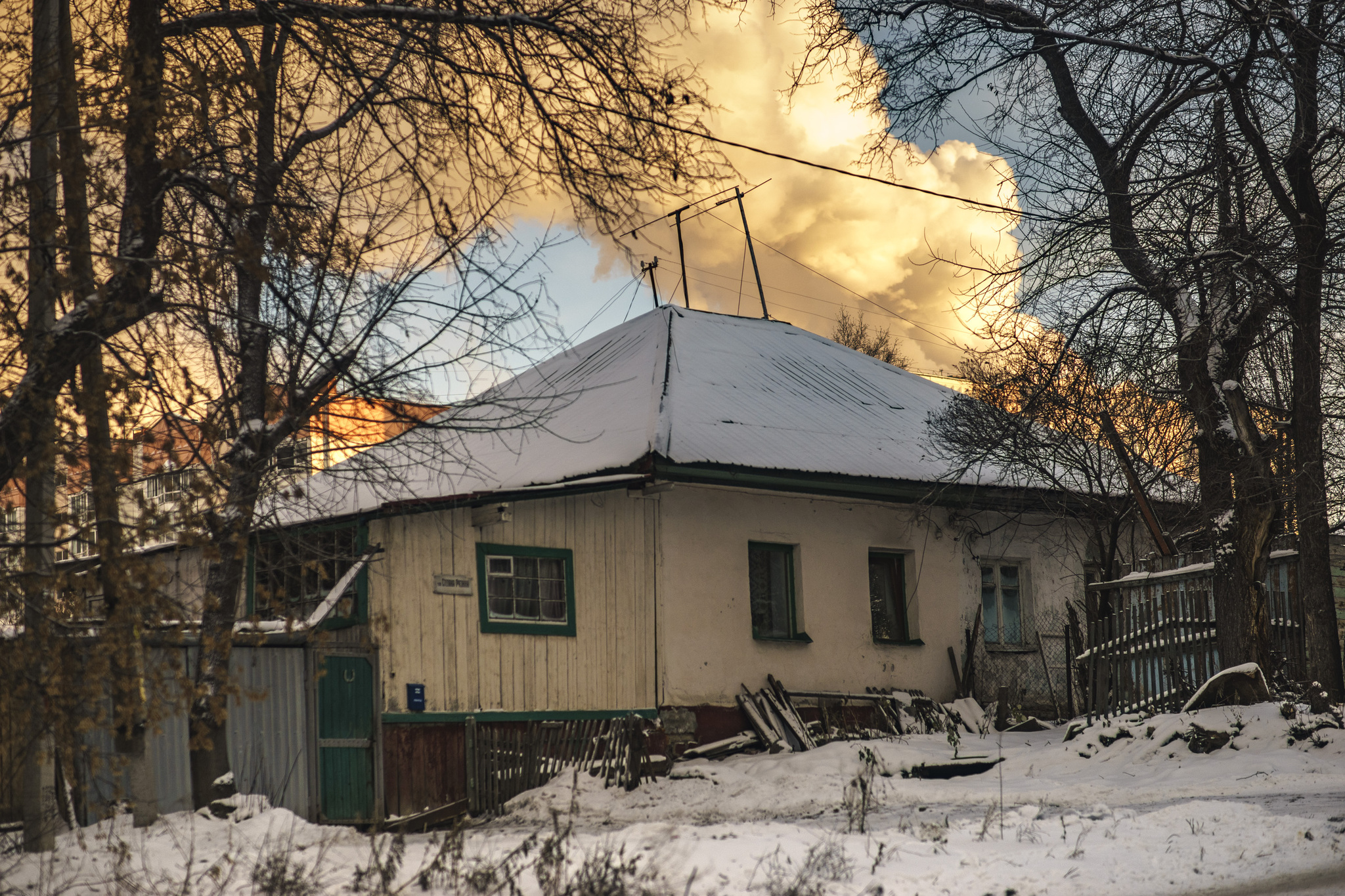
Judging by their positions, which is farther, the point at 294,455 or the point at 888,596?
the point at 888,596

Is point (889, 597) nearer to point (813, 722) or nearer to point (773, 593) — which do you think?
point (773, 593)

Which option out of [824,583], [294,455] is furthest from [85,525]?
[824,583]

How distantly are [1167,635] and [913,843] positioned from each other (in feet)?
21.3

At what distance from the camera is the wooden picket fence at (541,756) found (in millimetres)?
13664

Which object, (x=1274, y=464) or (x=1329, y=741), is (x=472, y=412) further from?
(x=1329, y=741)

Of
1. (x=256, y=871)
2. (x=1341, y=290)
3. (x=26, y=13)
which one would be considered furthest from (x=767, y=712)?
(x=26, y=13)

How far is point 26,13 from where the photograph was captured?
7383 millimetres

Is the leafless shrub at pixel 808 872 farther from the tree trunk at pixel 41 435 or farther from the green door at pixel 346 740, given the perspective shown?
the green door at pixel 346 740

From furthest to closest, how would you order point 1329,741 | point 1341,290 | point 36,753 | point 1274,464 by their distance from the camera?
point 1274,464, point 1341,290, point 1329,741, point 36,753

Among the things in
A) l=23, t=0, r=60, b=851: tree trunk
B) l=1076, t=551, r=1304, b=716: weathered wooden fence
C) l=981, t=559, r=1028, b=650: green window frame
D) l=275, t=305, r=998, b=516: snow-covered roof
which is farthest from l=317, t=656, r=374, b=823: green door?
l=981, t=559, r=1028, b=650: green window frame

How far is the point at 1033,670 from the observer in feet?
60.5

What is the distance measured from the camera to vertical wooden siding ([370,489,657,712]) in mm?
13594

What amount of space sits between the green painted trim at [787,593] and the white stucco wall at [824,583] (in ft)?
0.24

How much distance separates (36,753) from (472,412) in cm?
1181
